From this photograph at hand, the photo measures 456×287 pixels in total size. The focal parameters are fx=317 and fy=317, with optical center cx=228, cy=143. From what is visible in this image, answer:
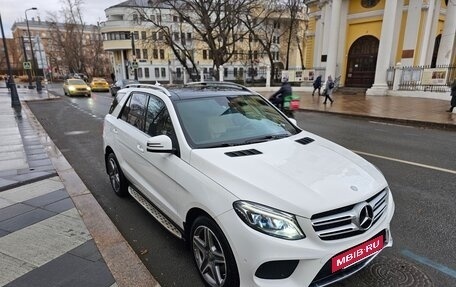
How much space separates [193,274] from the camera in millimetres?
3027

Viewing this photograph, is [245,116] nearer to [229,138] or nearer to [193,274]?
[229,138]

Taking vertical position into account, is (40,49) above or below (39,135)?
Result: above

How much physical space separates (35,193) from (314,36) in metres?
34.3

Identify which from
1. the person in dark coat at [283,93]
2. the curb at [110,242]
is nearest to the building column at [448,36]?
the person in dark coat at [283,93]

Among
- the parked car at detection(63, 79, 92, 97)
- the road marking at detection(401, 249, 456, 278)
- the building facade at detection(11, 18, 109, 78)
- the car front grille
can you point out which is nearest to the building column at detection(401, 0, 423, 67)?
the road marking at detection(401, 249, 456, 278)

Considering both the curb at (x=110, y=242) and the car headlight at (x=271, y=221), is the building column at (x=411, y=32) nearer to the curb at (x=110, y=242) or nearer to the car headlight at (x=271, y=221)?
the curb at (x=110, y=242)

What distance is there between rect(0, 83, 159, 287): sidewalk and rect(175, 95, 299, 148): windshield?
1.40m

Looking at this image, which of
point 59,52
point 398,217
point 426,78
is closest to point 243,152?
point 398,217

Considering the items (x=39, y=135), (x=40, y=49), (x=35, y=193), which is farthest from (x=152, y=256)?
(x=40, y=49)

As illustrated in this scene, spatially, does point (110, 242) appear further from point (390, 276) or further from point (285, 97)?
point (285, 97)

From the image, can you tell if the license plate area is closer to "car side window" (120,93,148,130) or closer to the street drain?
the street drain

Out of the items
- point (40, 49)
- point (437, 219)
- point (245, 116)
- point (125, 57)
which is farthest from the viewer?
point (125, 57)

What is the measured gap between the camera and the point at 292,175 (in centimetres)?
255

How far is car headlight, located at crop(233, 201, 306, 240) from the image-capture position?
2.22m
